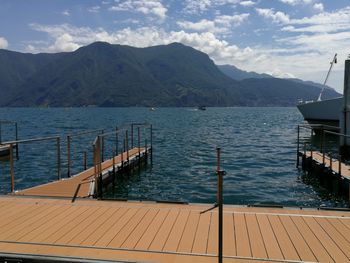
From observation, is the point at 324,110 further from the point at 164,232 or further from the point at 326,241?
the point at 164,232

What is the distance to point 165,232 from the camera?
692 centimetres

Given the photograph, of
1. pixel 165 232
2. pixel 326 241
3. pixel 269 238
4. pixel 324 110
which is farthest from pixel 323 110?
pixel 165 232

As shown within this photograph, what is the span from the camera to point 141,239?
6.59 m

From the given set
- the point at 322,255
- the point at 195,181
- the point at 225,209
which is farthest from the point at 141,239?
the point at 195,181

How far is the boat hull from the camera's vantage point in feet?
129

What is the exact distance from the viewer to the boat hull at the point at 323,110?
129 ft

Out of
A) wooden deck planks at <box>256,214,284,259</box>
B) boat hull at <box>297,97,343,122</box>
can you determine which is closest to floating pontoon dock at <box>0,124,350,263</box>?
wooden deck planks at <box>256,214,284,259</box>

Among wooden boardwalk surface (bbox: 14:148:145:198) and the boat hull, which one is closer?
wooden boardwalk surface (bbox: 14:148:145:198)

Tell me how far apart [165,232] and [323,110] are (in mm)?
38946

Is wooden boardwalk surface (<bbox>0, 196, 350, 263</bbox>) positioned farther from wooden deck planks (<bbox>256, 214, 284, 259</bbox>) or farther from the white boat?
the white boat

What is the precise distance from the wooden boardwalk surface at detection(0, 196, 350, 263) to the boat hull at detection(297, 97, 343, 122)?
3363cm

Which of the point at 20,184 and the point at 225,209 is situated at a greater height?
the point at 225,209

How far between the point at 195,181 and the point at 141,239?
11905 mm

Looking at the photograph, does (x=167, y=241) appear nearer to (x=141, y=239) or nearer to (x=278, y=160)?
(x=141, y=239)
